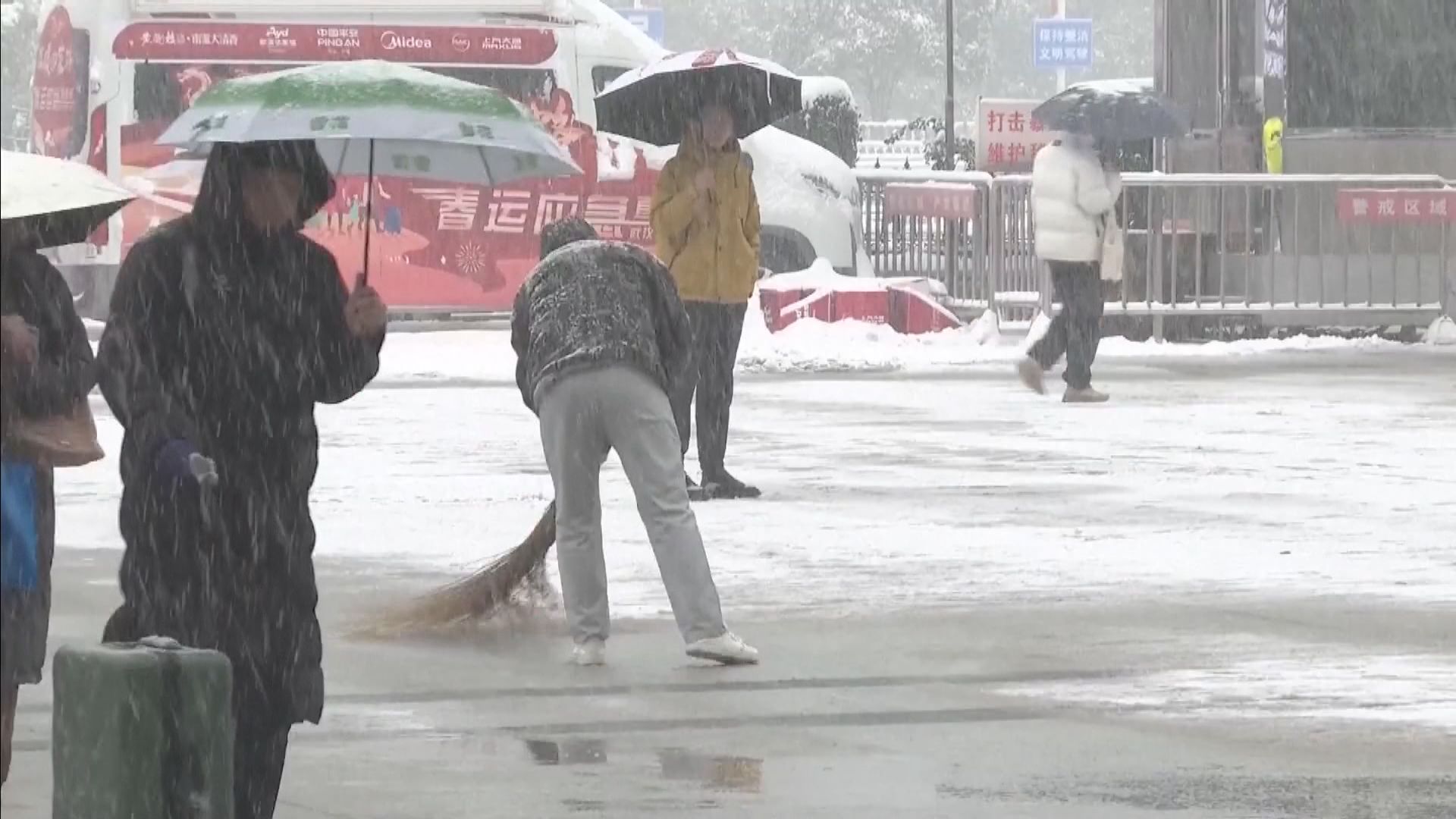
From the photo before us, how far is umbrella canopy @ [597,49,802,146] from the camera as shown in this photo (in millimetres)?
13125

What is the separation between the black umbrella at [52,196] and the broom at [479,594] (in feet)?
14.2

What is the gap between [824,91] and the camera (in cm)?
2838

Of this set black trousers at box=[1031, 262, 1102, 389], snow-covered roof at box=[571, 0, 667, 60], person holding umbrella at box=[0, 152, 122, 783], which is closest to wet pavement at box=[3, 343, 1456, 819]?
person holding umbrella at box=[0, 152, 122, 783]

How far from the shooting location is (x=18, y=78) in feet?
234

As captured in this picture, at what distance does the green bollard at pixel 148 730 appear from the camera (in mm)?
5184

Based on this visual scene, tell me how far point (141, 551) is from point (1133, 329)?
57.4ft

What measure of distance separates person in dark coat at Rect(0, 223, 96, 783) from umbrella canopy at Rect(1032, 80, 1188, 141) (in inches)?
527

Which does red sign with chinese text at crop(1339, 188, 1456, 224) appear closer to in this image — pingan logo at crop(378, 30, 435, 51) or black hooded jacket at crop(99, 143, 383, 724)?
pingan logo at crop(378, 30, 435, 51)

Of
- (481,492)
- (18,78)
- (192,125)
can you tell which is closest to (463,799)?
(192,125)

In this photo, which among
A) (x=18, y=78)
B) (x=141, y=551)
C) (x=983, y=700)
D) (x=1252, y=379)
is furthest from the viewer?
(x=18, y=78)

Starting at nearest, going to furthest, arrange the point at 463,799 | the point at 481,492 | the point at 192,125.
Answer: the point at 463,799 < the point at 192,125 < the point at 481,492

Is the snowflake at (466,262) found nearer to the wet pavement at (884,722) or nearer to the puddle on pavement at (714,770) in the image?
the wet pavement at (884,722)

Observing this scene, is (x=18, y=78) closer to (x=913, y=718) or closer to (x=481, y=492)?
(x=481, y=492)

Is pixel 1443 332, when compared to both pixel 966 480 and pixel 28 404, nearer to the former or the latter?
pixel 966 480
